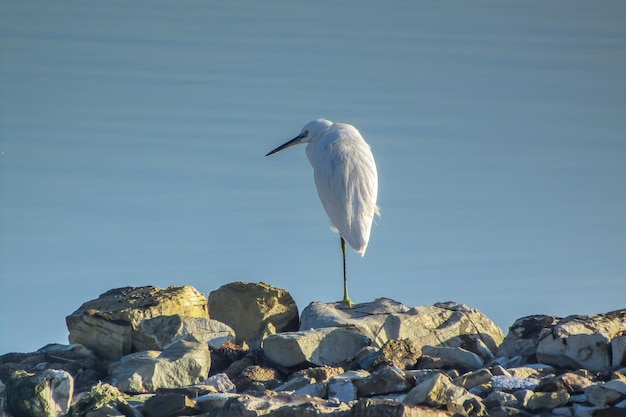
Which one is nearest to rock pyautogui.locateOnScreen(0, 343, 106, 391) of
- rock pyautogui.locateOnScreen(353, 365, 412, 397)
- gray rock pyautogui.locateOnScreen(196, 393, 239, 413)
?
gray rock pyautogui.locateOnScreen(196, 393, 239, 413)

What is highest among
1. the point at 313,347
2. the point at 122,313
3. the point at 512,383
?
the point at 122,313

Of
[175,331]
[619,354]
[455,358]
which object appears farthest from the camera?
[175,331]

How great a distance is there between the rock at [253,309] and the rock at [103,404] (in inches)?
153

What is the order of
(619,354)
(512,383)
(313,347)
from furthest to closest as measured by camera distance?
(313,347) < (619,354) < (512,383)

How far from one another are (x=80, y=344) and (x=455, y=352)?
514 centimetres

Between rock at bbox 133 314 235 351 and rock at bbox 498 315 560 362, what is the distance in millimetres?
3603

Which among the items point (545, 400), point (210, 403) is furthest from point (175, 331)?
point (545, 400)

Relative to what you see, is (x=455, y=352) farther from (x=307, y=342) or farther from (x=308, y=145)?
(x=308, y=145)

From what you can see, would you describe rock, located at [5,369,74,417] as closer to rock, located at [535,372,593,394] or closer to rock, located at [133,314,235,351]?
rock, located at [133,314,235,351]

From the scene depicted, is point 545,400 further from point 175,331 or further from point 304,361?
point 175,331

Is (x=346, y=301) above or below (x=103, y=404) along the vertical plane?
above

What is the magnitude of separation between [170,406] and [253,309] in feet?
15.2

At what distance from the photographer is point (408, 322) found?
14.7m

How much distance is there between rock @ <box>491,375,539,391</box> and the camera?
11.6m
